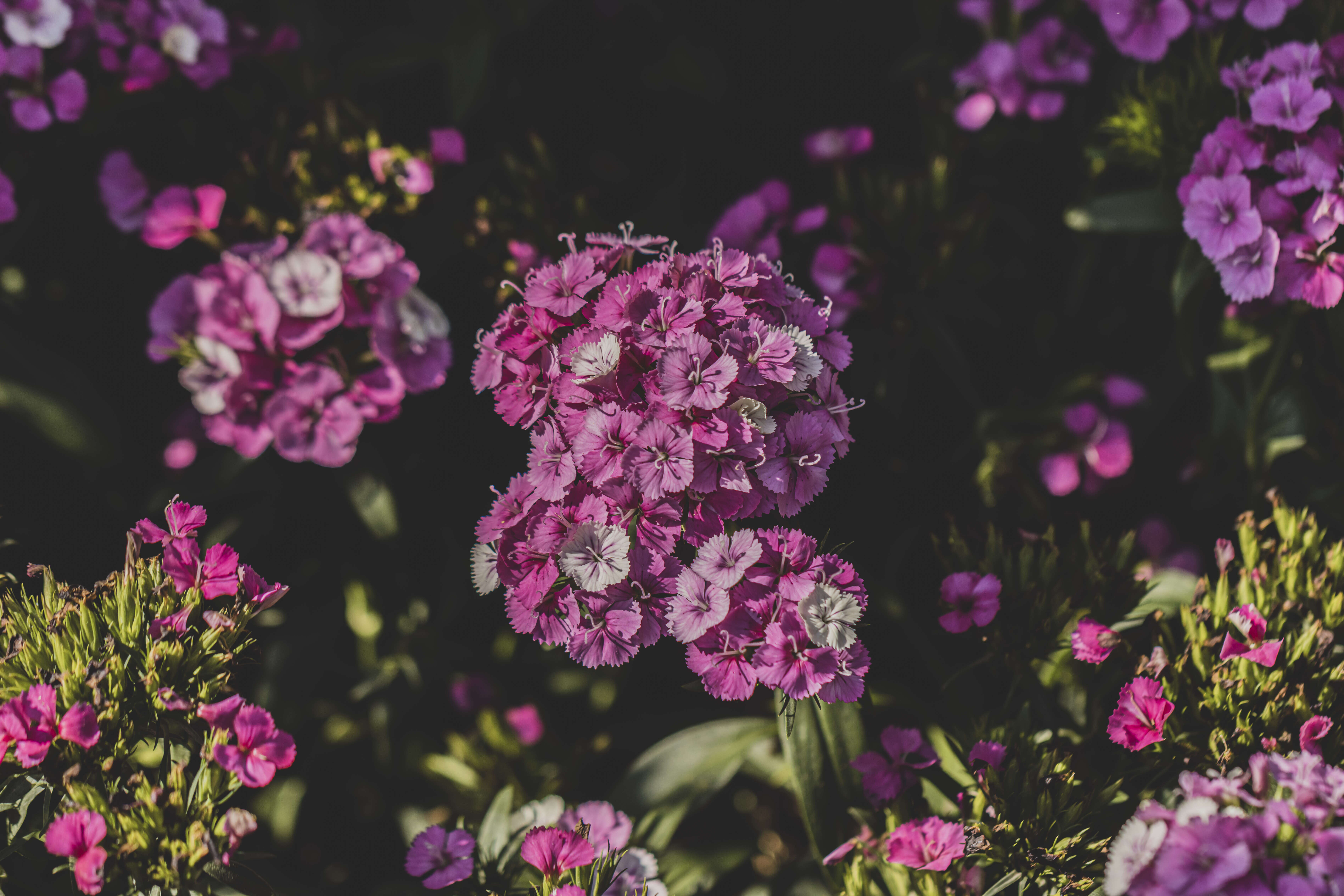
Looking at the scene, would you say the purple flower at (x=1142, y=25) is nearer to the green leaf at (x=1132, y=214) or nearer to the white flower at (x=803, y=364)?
the green leaf at (x=1132, y=214)

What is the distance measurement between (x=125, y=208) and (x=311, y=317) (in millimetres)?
781

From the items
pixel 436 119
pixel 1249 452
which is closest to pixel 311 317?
pixel 436 119

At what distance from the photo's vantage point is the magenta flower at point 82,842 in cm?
115

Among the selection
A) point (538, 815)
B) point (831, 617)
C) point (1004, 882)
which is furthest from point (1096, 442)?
point (538, 815)

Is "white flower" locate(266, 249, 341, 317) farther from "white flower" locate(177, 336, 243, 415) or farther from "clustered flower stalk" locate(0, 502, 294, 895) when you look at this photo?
"clustered flower stalk" locate(0, 502, 294, 895)

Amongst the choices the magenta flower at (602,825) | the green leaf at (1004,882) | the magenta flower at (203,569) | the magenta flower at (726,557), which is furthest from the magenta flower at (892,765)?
the magenta flower at (203,569)

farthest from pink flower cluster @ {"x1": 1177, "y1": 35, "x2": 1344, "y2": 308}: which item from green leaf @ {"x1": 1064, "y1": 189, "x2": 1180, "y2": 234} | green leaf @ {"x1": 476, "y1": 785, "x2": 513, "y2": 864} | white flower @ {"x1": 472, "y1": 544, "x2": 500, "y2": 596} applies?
green leaf @ {"x1": 476, "y1": 785, "x2": 513, "y2": 864}

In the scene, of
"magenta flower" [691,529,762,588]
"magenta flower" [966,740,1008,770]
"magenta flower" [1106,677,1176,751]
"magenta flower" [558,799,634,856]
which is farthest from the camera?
"magenta flower" [558,799,634,856]

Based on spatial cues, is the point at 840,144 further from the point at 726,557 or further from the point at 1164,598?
the point at 726,557

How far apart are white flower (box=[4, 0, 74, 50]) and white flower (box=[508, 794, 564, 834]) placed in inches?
67.4

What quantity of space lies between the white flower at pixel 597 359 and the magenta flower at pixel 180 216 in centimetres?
90

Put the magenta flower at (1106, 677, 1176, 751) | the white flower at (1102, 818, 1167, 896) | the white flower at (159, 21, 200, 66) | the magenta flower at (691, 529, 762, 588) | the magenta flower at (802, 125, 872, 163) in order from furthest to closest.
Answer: the magenta flower at (802, 125, 872, 163)
the white flower at (159, 21, 200, 66)
the magenta flower at (1106, 677, 1176, 751)
the magenta flower at (691, 529, 762, 588)
the white flower at (1102, 818, 1167, 896)

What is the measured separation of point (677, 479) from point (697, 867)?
0.95 m

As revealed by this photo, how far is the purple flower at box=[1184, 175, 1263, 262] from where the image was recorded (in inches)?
63.7
